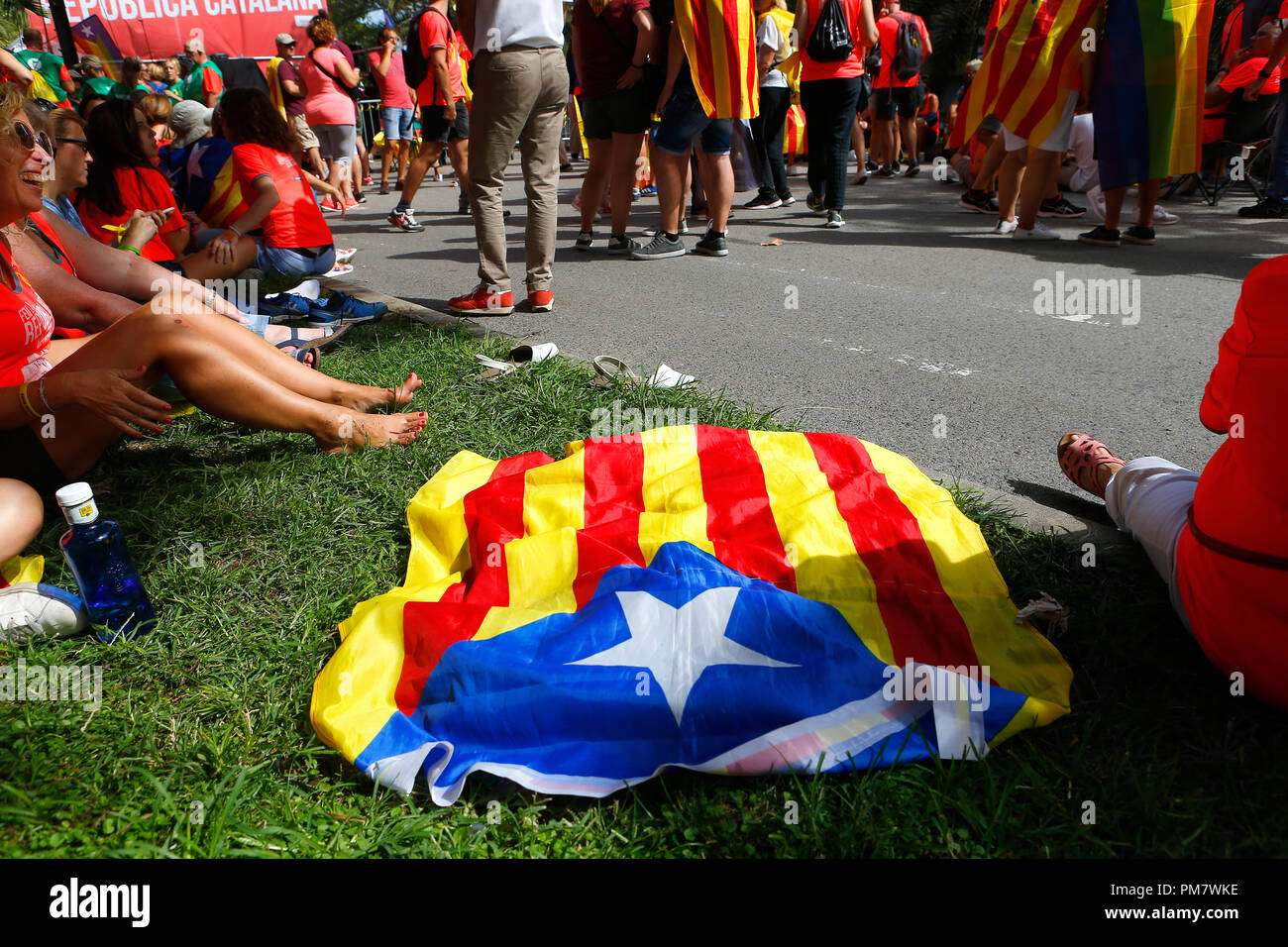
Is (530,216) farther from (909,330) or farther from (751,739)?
(751,739)

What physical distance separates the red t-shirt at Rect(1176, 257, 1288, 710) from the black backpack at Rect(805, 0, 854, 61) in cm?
681

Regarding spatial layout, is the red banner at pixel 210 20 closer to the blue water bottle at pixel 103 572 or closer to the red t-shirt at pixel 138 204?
the red t-shirt at pixel 138 204

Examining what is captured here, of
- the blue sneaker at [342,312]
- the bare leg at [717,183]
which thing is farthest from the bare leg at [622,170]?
the blue sneaker at [342,312]

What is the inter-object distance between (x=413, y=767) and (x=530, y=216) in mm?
3736

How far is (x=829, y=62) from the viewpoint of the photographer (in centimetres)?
764

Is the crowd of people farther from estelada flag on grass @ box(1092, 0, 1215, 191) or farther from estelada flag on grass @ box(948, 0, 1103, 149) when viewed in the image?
estelada flag on grass @ box(1092, 0, 1215, 191)

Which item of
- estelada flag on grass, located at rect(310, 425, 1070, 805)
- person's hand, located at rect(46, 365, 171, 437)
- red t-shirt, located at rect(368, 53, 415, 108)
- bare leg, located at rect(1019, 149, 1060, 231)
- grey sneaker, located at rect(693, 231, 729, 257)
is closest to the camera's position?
estelada flag on grass, located at rect(310, 425, 1070, 805)

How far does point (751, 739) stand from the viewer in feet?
5.50

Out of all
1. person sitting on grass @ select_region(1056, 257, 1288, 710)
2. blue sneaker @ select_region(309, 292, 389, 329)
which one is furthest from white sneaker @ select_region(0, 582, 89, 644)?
blue sneaker @ select_region(309, 292, 389, 329)

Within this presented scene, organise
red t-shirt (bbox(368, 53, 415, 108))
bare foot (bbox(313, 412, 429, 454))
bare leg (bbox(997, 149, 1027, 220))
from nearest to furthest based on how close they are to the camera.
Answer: bare foot (bbox(313, 412, 429, 454)) → bare leg (bbox(997, 149, 1027, 220)) → red t-shirt (bbox(368, 53, 415, 108))

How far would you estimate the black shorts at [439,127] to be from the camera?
26.6ft

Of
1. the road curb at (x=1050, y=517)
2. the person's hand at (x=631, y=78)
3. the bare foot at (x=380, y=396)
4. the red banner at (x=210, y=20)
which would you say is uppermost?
the red banner at (x=210, y=20)

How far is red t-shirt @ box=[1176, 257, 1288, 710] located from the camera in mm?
1528

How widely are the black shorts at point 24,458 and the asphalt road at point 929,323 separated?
92.8 inches
